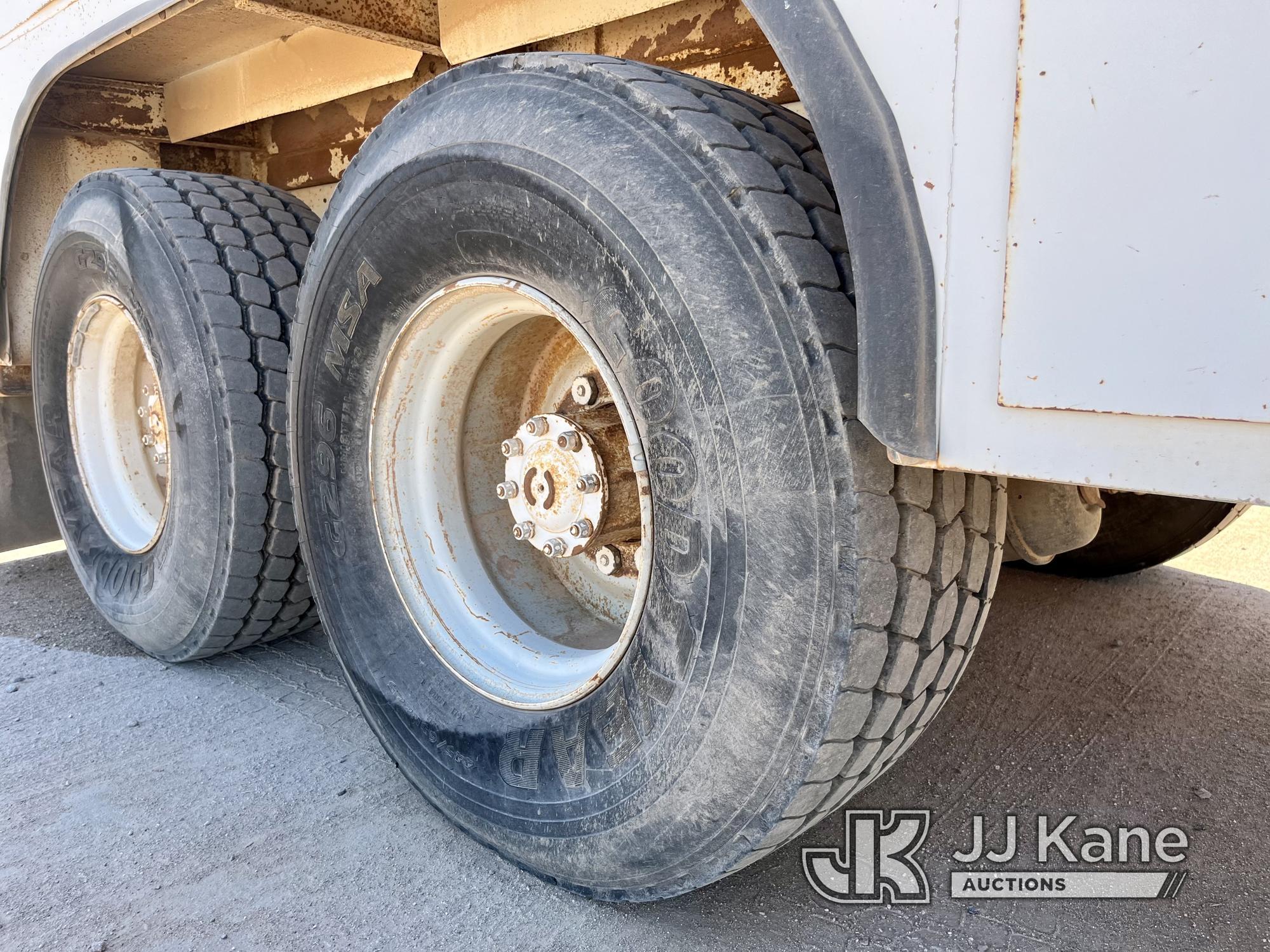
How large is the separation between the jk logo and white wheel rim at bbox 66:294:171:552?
7.37 ft

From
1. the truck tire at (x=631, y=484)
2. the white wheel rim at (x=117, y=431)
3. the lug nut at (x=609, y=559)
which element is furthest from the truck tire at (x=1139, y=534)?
the white wheel rim at (x=117, y=431)

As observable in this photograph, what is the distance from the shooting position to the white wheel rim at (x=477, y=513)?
1.80 m

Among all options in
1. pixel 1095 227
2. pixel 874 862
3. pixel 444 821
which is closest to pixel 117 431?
pixel 444 821

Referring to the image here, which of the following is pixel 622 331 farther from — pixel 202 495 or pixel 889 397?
pixel 202 495

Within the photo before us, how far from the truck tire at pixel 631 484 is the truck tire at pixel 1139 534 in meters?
1.91

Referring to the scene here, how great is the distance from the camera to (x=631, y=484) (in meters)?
1.76

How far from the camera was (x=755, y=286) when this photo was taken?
3.94 ft

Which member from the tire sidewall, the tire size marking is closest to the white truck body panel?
the tire size marking

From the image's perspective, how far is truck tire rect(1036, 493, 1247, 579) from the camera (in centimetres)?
293

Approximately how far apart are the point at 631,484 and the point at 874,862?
2.71 ft

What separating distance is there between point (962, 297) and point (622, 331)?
0.52m

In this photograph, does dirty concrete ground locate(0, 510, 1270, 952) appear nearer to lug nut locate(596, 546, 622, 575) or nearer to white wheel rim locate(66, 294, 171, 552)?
white wheel rim locate(66, 294, 171, 552)

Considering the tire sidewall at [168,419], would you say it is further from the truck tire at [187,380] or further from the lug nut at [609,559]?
the lug nut at [609,559]

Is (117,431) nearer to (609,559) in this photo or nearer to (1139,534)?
(609,559)
